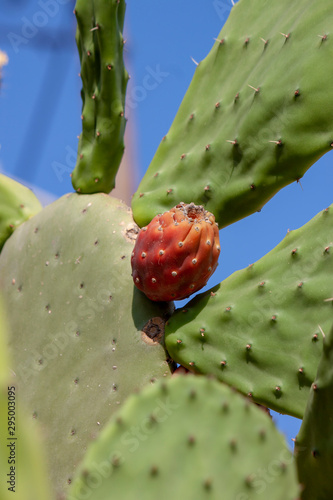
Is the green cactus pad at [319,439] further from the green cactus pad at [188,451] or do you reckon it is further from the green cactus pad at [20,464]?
the green cactus pad at [20,464]

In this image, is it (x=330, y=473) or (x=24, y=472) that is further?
(x=330, y=473)

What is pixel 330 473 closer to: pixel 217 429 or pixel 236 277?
pixel 217 429

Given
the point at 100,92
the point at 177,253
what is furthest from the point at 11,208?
the point at 177,253

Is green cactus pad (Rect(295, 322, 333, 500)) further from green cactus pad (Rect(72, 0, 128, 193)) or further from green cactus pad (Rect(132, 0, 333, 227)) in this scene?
green cactus pad (Rect(72, 0, 128, 193))

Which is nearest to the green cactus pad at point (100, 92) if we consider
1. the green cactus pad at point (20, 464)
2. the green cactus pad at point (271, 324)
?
the green cactus pad at point (271, 324)

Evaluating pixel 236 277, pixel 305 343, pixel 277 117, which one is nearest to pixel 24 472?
pixel 305 343

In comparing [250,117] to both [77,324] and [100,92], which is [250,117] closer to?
[100,92]
